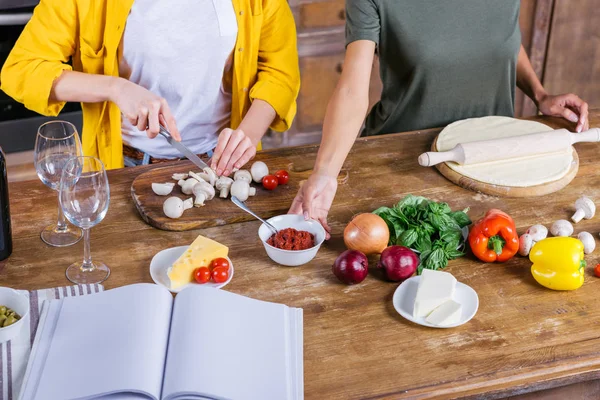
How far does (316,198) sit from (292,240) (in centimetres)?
16

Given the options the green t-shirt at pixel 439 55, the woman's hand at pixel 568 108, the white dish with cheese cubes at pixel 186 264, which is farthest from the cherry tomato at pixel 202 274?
the woman's hand at pixel 568 108

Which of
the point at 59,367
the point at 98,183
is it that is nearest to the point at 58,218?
the point at 98,183

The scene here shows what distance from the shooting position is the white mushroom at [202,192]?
161cm

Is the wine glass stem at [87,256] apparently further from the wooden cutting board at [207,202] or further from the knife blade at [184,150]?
the knife blade at [184,150]

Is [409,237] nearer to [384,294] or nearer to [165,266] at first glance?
[384,294]

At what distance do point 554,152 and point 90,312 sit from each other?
1.15 metres

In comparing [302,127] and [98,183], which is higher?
[98,183]

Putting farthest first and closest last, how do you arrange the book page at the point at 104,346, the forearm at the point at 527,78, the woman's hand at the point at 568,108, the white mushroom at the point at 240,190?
the forearm at the point at 527,78 → the woman's hand at the point at 568,108 → the white mushroom at the point at 240,190 → the book page at the point at 104,346

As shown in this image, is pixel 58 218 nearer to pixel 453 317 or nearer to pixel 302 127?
pixel 453 317

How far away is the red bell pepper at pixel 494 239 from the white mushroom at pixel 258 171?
502 millimetres

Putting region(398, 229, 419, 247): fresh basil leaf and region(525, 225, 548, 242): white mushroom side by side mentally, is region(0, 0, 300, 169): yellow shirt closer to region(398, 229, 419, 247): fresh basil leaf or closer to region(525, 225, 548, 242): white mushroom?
region(398, 229, 419, 247): fresh basil leaf

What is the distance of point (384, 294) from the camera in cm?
138

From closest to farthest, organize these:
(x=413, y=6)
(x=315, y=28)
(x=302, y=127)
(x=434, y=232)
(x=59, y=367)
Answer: (x=59, y=367), (x=434, y=232), (x=413, y=6), (x=315, y=28), (x=302, y=127)

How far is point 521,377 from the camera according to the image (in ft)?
3.88
